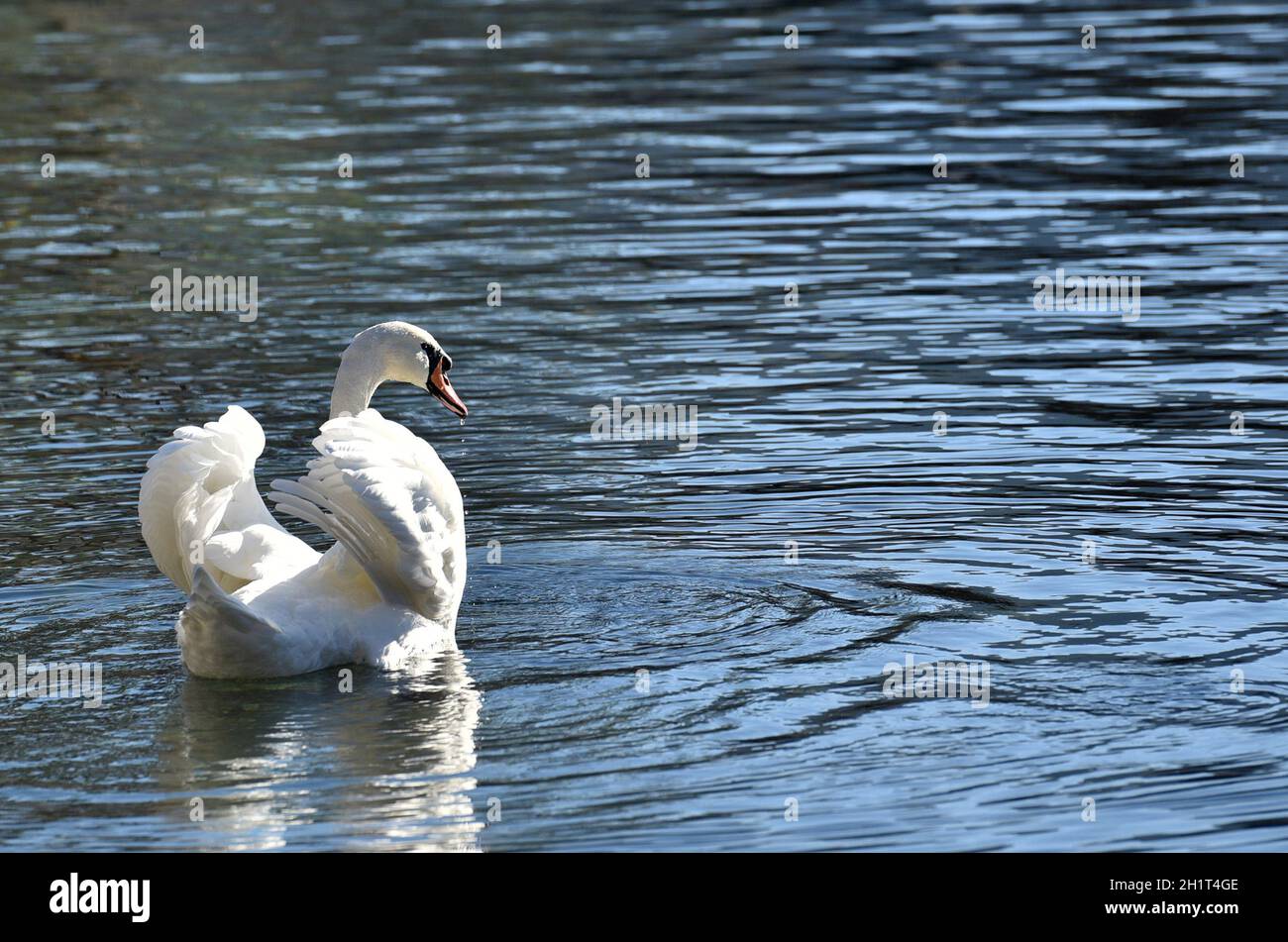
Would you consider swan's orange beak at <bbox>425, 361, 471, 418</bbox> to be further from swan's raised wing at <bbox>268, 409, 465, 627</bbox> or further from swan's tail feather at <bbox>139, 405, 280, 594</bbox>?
swan's tail feather at <bbox>139, 405, 280, 594</bbox>

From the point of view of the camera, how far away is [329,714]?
8672mm

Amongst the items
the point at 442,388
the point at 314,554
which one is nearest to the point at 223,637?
the point at 314,554

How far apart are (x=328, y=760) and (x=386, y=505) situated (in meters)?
1.20

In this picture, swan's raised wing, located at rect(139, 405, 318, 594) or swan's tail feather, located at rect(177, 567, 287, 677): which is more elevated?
swan's raised wing, located at rect(139, 405, 318, 594)

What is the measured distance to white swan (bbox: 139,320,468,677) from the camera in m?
8.85

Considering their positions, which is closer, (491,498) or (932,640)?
(932,640)

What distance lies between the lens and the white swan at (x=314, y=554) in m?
8.85

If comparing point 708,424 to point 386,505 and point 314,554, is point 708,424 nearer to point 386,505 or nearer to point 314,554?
point 314,554

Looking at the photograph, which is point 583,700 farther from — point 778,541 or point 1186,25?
point 1186,25

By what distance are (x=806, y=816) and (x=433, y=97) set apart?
800 inches

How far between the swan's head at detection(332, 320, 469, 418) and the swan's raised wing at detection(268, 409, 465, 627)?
65 centimetres

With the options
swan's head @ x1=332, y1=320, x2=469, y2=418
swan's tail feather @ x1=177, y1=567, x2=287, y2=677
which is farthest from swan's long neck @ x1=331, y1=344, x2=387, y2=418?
swan's tail feather @ x1=177, y1=567, x2=287, y2=677

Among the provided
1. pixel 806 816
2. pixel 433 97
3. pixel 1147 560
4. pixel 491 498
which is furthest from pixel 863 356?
pixel 433 97

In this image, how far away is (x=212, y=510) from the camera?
938 centimetres
